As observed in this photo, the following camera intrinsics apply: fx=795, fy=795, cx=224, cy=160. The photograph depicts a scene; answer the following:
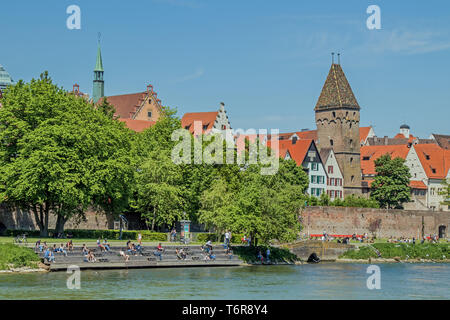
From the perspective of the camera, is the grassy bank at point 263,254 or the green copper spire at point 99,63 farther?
the green copper spire at point 99,63

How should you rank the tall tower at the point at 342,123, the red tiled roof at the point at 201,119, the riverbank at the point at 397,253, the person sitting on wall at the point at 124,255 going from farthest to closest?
1. the red tiled roof at the point at 201,119
2. the tall tower at the point at 342,123
3. the riverbank at the point at 397,253
4. the person sitting on wall at the point at 124,255

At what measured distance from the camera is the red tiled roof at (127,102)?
12988 centimetres

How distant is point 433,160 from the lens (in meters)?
129

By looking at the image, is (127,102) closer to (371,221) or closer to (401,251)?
(371,221)

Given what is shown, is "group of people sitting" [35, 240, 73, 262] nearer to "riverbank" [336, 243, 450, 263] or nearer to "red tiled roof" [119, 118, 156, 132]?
"riverbank" [336, 243, 450, 263]

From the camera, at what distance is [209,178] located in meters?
78.6

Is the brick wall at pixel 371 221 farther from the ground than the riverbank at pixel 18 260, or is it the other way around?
the brick wall at pixel 371 221

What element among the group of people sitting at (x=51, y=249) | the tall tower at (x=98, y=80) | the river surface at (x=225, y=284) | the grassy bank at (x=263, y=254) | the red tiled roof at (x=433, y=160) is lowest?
the river surface at (x=225, y=284)

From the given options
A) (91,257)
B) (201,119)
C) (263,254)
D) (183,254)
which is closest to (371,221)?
(201,119)

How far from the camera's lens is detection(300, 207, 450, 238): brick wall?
9956cm

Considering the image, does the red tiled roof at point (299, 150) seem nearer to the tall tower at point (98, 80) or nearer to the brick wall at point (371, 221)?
the brick wall at point (371, 221)

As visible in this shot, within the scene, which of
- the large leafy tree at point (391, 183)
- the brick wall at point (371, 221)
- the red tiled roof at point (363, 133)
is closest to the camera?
the brick wall at point (371, 221)

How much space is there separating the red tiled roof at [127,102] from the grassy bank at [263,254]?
2451 inches

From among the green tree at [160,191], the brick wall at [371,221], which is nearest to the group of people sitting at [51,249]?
the green tree at [160,191]
